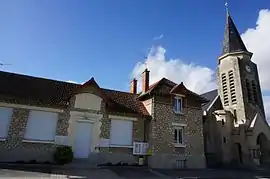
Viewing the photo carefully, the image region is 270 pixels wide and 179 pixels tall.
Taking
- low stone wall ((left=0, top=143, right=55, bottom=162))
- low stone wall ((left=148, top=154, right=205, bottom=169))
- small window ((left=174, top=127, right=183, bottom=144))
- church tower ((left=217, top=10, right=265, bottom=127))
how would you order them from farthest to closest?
church tower ((left=217, top=10, right=265, bottom=127)) < small window ((left=174, top=127, right=183, bottom=144)) < low stone wall ((left=148, top=154, right=205, bottom=169)) < low stone wall ((left=0, top=143, right=55, bottom=162))

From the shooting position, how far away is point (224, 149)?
75.3 feet

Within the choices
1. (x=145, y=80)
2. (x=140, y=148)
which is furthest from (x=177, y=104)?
(x=140, y=148)

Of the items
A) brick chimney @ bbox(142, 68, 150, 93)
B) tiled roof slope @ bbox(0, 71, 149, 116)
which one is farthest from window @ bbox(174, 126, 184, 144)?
brick chimney @ bbox(142, 68, 150, 93)

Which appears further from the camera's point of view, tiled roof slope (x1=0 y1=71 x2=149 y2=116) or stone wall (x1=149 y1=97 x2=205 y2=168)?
stone wall (x1=149 y1=97 x2=205 y2=168)

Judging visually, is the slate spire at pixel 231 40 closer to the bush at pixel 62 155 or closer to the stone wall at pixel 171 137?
the stone wall at pixel 171 137

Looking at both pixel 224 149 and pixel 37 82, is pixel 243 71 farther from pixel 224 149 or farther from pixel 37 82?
pixel 37 82

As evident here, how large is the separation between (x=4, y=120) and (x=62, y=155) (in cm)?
400

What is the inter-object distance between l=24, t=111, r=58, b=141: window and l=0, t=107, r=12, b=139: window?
3.55 ft

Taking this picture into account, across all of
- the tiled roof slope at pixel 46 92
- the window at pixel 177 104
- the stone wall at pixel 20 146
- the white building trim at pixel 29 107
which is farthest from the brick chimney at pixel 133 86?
the stone wall at pixel 20 146

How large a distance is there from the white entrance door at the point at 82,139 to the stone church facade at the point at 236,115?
12.3 metres

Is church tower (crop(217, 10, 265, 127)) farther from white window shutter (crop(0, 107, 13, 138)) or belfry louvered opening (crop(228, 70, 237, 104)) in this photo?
white window shutter (crop(0, 107, 13, 138))

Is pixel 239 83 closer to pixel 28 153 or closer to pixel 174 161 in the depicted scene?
pixel 174 161

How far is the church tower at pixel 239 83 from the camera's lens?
25.7m

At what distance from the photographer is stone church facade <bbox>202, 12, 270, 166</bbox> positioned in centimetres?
2294
